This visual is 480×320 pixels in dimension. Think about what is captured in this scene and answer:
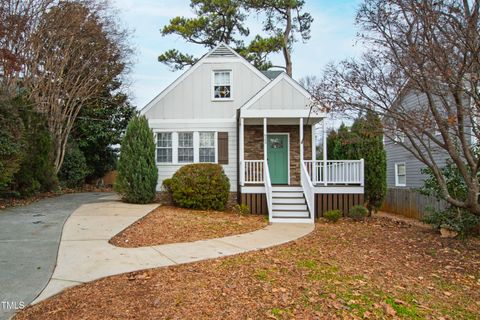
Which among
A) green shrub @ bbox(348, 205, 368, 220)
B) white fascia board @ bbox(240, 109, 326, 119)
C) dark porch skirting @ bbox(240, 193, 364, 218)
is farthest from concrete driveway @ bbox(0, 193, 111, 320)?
green shrub @ bbox(348, 205, 368, 220)

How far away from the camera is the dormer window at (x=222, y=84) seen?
13.8 m

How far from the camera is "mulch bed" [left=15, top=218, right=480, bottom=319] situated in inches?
146

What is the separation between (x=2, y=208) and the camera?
998cm

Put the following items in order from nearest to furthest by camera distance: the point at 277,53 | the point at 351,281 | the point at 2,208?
the point at 351,281 → the point at 2,208 → the point at 277,53

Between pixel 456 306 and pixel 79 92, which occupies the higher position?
pixel 79 92

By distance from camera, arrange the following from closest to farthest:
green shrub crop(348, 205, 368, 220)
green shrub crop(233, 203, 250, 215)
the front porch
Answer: green shrub crop(348, 205, 368, 220), the front porch, green shrub crop(233, 203, 250, 215)

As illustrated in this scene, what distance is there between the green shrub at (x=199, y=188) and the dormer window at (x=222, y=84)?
3.69 meters

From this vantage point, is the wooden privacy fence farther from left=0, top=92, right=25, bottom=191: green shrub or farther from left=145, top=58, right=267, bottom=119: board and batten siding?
left=0, top=92, right=25, bottom=191: green shrub

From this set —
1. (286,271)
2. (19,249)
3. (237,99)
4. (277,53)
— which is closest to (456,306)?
(286,271)

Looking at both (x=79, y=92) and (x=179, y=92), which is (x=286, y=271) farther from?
(x=79, y=92)

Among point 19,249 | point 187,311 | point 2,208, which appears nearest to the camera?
point 187,311

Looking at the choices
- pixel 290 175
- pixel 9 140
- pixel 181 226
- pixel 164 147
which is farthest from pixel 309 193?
pixel 9 140

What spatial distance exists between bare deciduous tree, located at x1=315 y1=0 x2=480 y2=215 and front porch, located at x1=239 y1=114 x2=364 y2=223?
3266 mm

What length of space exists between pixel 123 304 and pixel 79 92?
14.8m
